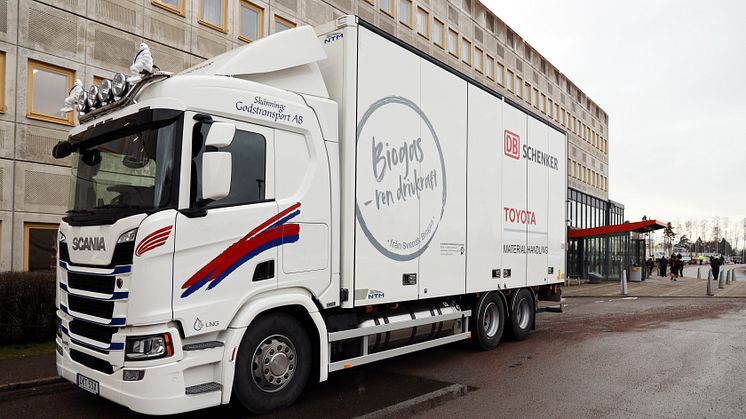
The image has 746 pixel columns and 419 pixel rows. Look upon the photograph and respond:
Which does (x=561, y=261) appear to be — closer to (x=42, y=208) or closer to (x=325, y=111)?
(x=325, y=111)

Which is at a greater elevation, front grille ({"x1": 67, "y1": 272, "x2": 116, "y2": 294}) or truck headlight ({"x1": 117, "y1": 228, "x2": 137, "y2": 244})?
truck headlight ({"x1": 117, "y1": 228, "x2": 137, "y2": 244})

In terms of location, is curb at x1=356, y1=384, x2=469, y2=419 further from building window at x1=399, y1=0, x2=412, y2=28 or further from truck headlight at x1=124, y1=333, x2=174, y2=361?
building window at x1=399, y1=0, x2=412, y2=28

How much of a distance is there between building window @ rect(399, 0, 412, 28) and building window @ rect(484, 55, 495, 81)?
7.89 m

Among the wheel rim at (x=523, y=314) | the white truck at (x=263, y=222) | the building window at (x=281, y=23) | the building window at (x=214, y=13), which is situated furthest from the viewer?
the building window at (x=281, y=23)

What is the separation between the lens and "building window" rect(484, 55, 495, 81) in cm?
2961

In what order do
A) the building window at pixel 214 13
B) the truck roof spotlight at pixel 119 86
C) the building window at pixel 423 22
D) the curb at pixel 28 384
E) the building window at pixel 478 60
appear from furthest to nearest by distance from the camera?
1. the building window at pixel 478 60
2. the building window at pixel 423 22
3. the building window at pixel 214 13
4. the curb at pixel 28 384
5. the truck roof spotlight at pixel 119 86

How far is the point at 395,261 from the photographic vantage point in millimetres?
6418

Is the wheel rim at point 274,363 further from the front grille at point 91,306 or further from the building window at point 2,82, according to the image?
the building window at point 2,82

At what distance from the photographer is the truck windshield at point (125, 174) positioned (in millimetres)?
4551

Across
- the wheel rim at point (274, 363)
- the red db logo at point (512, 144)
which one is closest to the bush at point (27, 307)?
the wheel rim at point (274, 363)

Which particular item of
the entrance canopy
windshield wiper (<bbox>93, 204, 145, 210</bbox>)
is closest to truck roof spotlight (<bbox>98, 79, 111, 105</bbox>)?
windshield wiper (<bbox>93, 204, 145, 210</bbox>)

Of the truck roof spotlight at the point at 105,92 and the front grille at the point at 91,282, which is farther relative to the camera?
the truck roof spotlight at the point at 105,92

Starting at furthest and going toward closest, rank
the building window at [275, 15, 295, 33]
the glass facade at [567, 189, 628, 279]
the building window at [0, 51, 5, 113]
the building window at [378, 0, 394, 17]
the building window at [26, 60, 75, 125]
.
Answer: the glass facade at [567, 189, 628, 279]
the building window at [378, 0, 394, 17]
the building window at [275, 15, 295, 33]
the building window at [26, 60, 75, 125]
the building window at [0, 51, 5, 113]

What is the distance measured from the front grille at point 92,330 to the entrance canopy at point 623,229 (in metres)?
26.4
